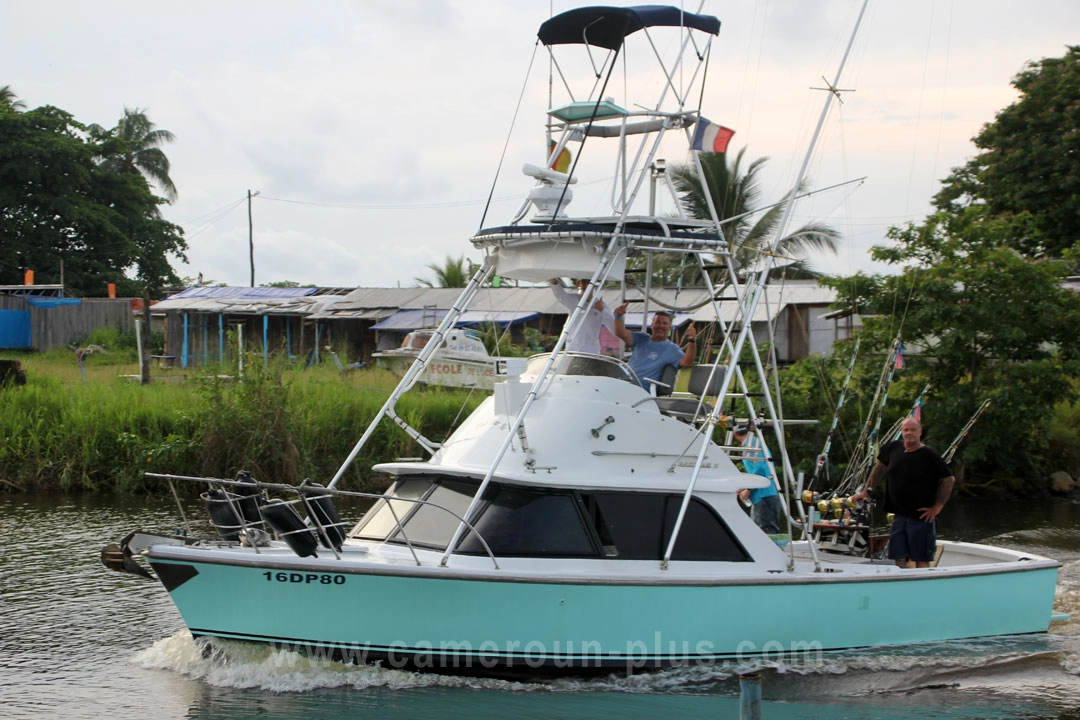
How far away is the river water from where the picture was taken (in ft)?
26.1

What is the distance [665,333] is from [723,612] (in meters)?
2.84


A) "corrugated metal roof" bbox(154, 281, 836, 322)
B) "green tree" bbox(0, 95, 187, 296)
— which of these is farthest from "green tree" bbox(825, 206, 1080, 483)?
"green tree" bbox(0, 95, 187, 296)

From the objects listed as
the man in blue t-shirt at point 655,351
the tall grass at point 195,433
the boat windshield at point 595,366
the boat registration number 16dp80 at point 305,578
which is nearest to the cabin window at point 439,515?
the boat registration number 16dp80 at point 305,578

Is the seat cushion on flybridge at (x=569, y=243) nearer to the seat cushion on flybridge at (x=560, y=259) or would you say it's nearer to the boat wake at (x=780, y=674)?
the seat cushion on flybridge at (x=560, y=259)

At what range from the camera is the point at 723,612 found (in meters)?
8.45

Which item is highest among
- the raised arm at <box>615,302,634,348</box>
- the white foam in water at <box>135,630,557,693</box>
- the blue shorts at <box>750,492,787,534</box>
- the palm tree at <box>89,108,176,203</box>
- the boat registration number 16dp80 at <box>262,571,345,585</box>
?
the palm tree at <box>89,108,176,203</box>

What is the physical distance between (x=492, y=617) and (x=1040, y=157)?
23423 millimetres

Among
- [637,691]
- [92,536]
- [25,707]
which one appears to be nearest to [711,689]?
[637,691]

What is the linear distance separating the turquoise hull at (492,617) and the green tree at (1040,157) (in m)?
19.5

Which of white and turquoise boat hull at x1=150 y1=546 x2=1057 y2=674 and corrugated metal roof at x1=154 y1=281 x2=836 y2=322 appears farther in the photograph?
corrugated metal roof at x1=154 y1=281 x2=836 y2=322

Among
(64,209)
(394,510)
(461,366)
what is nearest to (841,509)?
(394,510)

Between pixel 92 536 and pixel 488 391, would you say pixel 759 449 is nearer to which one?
pixel 92 536

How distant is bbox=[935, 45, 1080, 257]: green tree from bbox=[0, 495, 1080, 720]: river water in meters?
17.6

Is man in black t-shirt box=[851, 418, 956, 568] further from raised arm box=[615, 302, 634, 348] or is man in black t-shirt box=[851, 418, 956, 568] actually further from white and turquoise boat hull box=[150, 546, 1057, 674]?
raised arm box=[615, 302, 634, 348]
